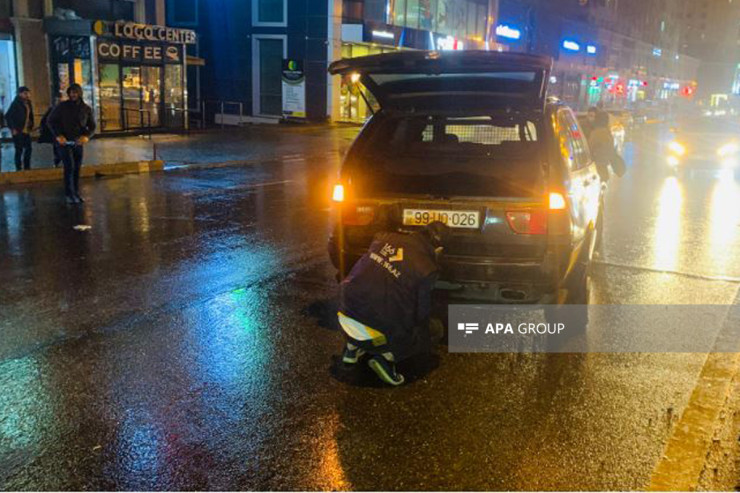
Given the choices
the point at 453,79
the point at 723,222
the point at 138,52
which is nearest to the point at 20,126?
the point at 138,52

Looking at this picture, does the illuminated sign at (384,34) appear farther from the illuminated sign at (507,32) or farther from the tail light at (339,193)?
the tail light at (339,193)

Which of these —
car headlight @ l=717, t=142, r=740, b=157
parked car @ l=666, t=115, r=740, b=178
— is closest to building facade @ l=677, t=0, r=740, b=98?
parked car @ l=666, t=115, r=740, b=178

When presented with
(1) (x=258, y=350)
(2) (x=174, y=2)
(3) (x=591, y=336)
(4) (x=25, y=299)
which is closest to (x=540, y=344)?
(3) (x=591, y=336)

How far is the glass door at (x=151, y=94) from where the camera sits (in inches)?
953

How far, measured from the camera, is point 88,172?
1450 cm

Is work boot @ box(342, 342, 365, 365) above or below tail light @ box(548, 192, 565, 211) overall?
below

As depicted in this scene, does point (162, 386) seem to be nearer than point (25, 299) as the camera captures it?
Yes

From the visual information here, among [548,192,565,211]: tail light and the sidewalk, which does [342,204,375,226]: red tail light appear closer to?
[548,192,565,211]: tail light

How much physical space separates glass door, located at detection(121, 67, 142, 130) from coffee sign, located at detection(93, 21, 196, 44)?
46.6 inches

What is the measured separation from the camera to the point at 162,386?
14.4 feet

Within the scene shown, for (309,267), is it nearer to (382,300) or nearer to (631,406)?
(382,300)

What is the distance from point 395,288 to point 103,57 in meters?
21.1

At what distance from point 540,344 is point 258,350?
2.13 m

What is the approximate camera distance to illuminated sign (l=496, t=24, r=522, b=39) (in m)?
46.8
